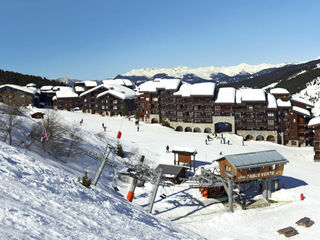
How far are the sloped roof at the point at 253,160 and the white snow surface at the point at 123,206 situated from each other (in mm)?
4253

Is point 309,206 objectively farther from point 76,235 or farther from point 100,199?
point 76,235

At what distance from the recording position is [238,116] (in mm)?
75500

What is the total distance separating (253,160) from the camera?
110 ft

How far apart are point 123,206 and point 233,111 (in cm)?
6222

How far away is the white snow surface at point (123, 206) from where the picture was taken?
468 inches

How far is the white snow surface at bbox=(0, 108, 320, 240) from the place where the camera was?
39.0 ft

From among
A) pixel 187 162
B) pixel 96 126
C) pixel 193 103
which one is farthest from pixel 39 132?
pixel 193 103

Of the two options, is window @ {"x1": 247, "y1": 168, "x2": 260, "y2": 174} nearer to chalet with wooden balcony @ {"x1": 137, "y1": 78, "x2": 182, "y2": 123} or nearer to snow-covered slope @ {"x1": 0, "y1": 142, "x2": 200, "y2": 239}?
snow-covered slope @ {"x1": 0, "y1": 142, "x2": 200, "y2": 239}

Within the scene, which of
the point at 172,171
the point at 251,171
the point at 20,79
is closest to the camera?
the point at 251,171

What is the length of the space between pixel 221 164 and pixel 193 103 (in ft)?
149

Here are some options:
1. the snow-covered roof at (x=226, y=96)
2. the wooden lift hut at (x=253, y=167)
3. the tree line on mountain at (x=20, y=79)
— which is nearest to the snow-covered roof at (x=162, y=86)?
the snow-covered roof at (x=226, y=96)

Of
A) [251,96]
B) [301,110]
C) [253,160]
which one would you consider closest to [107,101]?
[251,96]

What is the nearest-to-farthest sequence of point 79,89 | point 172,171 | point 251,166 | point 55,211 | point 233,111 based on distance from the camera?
point 55,211
point 251,166
point 172,171
point 233,111
point 79,89

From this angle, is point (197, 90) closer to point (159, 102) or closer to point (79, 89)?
point (159, 102)
